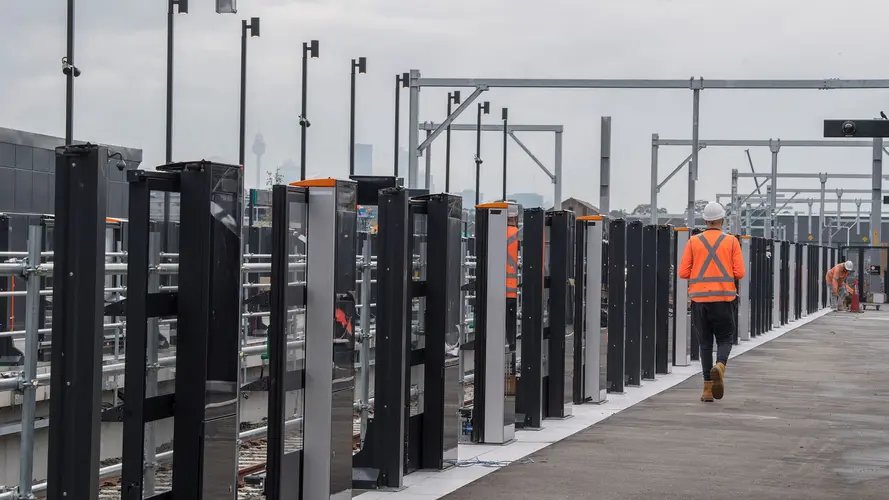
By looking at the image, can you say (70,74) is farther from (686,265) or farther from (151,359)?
(151,359)

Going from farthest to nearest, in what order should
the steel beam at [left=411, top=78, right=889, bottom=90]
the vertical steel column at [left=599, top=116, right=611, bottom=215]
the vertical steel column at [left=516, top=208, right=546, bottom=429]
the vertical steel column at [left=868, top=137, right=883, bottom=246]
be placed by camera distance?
the vertical steel column at [left=868, top=137, right=883, bottom=246] < the steel beam at [left=411, top=78, right=889, bottom=90] < the vertical steel column at [left=599, top=116, right=611, bottom=215] < the vertical steel column at [left=516, top=208, right=546, bottom=429]

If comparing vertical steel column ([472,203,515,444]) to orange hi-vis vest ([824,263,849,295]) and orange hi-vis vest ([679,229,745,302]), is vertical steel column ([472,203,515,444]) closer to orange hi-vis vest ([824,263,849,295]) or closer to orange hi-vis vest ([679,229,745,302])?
orange hi-vis vest ([679,229,745,302])

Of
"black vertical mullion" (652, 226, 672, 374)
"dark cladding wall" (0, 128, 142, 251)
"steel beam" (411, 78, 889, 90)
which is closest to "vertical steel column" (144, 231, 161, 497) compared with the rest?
"black vertical mullion" (652, 226, 672, 374)

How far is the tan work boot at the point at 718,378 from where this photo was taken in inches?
543

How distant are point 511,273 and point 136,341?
519 centimetres

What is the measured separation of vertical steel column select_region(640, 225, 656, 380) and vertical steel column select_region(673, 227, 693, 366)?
66.8 inches

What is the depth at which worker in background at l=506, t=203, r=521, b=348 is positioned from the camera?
10773 mm

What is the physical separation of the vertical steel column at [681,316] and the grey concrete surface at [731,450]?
69.9 inches

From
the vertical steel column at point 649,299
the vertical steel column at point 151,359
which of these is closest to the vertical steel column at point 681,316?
the vertical steel column at point 649,299

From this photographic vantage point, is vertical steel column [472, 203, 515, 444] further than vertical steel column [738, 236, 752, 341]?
No

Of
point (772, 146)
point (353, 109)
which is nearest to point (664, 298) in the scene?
point (353, 109)

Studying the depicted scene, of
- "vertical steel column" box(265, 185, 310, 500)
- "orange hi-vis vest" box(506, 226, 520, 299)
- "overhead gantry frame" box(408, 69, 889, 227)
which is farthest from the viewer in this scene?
"overhead gantry frame" box(408, 69, 889, 227)

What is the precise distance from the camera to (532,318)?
11.7 m

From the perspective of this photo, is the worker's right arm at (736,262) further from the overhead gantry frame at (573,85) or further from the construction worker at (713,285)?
the overhead gantry frame at (573,85)
